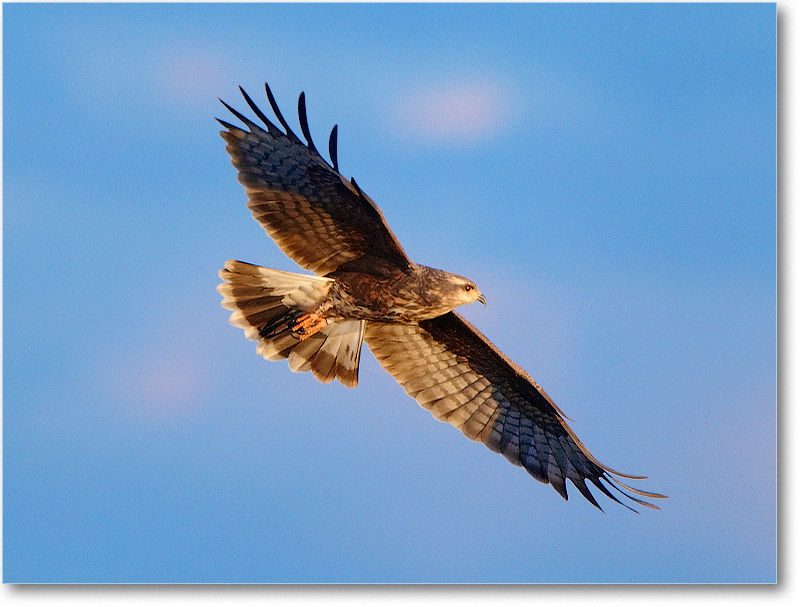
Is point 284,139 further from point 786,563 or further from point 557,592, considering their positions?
point 786,563

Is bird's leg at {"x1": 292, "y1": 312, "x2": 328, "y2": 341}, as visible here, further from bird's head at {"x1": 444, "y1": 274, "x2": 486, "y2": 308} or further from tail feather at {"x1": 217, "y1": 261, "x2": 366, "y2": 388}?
bird's head at {"x1": 444, "y1": 274, "x2": 486, "y2": 308}

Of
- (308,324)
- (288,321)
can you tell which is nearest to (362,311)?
(308,324)

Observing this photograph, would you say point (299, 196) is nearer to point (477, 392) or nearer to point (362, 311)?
point (362, 311)

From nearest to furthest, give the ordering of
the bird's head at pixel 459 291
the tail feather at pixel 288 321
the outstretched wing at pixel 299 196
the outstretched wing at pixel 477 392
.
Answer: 1. the outstretched wing at pixel 299 196
2. the bird's head at pixel 459 291
3. the tail feather at pixel 288 321
4. the outstretched wing at pixel 477 392

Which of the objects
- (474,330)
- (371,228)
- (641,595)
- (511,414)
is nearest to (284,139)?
(371,228)

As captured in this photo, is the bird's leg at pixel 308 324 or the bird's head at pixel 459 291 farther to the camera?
the bird's leg at pixel 308 324

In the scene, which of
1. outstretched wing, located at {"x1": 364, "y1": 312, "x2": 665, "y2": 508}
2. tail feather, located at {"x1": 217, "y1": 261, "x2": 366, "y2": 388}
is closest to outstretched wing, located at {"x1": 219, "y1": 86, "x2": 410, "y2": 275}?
tail feather, located at {"x1": 217, "y1": 261, "x2": 366, "y2": 388}

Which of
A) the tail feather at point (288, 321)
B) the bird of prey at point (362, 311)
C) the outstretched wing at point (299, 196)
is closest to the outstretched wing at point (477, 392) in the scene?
the bird of prey at point (362, 311)

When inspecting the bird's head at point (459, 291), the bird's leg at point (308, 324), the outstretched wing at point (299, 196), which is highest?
the outstretched wing at point (299, 196)

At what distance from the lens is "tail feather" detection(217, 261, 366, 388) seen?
5203 mm

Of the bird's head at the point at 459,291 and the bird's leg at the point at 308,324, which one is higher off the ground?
the bird's head at the point at 459,291

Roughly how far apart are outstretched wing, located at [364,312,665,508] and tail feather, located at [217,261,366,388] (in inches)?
10.9

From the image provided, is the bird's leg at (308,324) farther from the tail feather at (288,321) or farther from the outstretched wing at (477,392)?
the outstretched wing at (477,392)

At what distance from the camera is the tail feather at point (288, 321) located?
5203 millimetres
